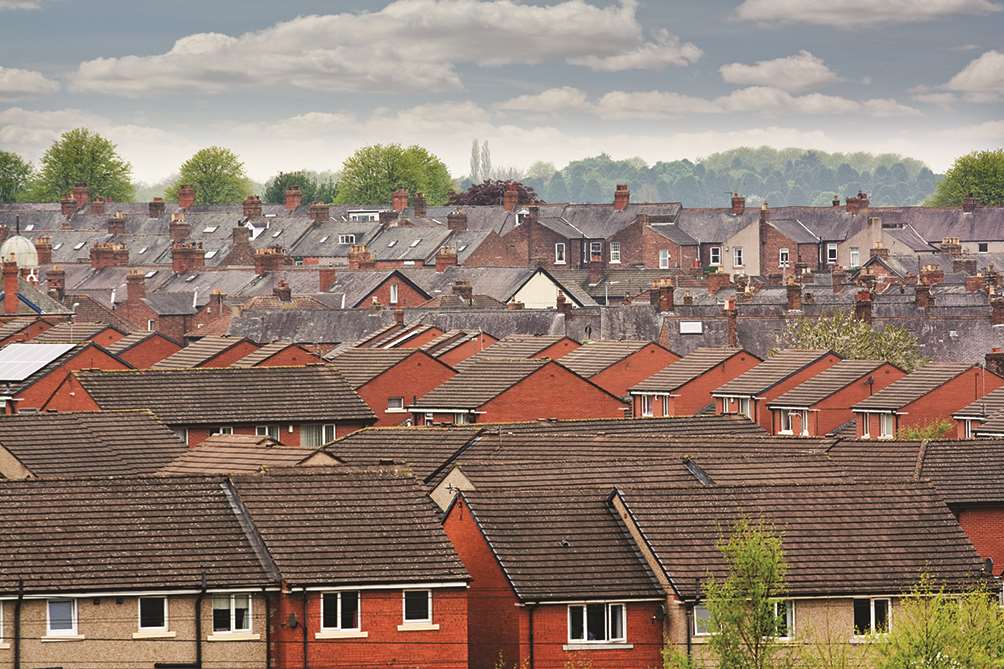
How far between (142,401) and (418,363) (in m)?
14.7

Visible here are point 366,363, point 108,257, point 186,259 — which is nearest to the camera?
point 366,363

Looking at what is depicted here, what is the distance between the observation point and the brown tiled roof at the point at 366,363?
3034 inches

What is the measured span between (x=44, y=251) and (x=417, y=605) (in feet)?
387

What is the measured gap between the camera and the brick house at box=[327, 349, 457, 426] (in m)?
76.6

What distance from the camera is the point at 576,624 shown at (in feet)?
126

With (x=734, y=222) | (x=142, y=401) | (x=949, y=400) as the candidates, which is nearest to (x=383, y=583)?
(x=142, y=401)

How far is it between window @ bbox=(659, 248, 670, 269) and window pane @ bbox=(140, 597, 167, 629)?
129 metres

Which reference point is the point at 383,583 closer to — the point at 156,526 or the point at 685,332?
the point at 156,526

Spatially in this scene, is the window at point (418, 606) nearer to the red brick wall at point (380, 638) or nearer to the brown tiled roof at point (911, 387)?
the red brick wall at point (380, 638)

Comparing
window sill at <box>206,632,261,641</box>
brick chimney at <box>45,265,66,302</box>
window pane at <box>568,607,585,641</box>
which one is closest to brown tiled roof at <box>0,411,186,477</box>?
window sill at <box>206,632,261,641</box>

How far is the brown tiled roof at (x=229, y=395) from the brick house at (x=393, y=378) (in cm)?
507

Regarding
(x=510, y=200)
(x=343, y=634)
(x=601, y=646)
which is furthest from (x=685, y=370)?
(x=510, y=200)

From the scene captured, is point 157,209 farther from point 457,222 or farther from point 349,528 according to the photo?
point 349,528

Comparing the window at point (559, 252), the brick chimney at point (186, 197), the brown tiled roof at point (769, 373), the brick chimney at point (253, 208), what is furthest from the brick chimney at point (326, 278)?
the brick chimney at point (186, 197)
